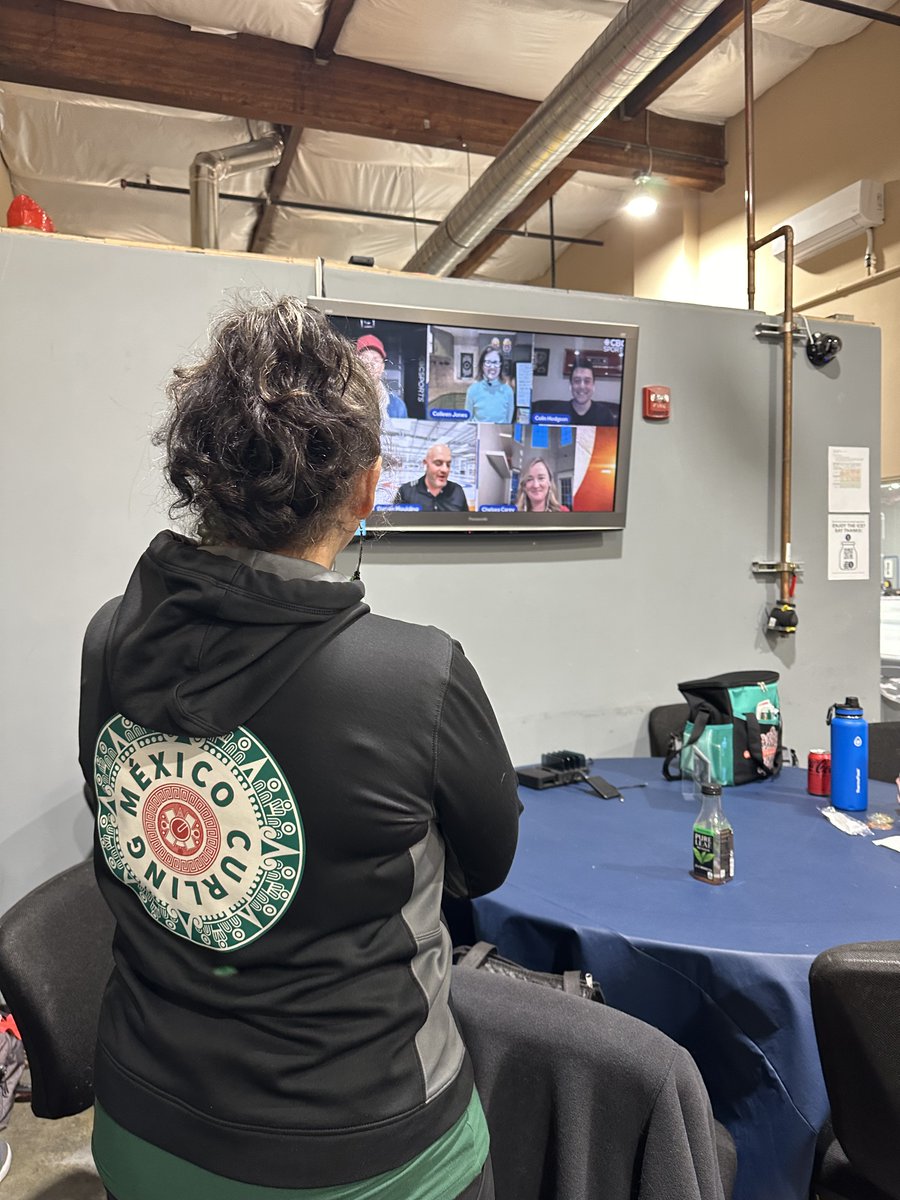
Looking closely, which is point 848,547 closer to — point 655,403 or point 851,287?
point 655,403

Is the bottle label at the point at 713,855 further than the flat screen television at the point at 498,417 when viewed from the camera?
No

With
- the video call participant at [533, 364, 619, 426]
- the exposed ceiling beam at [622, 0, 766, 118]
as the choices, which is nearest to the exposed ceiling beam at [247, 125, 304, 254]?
the exposed ceiling beam at [622, 0, 766, 118]

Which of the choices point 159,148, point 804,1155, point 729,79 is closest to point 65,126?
point 159,148

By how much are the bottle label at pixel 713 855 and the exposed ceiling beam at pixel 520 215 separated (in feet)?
12.8

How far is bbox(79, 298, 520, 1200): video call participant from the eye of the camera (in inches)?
32.7

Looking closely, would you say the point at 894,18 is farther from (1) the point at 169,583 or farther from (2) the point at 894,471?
(1) the point at 169,583

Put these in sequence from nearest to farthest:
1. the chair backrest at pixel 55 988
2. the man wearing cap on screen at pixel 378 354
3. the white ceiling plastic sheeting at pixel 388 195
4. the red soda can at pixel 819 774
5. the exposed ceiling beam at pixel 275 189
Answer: the chair backrest at pixel 55 988, the red soda can at pixel 819 774, the man wearing cap on screen at pixel 378 354, the exposed ceiling beam at pixel 275 189, the white ceiling plastic sheeting at pixel 388 195

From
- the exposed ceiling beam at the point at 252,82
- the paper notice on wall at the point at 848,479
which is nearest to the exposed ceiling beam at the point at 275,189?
the exposed ceiling beam at the point at 252,82

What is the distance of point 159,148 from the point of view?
4.61 metres

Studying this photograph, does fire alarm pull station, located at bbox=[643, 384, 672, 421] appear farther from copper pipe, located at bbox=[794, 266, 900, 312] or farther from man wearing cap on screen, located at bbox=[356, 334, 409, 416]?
copper pipe, located at bbox=[794, 266, 900, 312]

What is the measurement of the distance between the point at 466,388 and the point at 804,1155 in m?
2.03

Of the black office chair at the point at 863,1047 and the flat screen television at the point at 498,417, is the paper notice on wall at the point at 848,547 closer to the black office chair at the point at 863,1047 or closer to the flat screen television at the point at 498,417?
the flat screen television at the point at 498,417

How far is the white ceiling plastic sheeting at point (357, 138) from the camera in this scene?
11.8 feet

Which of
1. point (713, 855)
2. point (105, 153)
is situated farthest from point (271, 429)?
point (105, 153)
